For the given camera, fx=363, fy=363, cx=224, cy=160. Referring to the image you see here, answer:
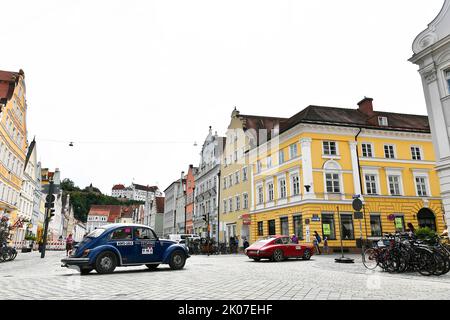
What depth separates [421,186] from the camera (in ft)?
115

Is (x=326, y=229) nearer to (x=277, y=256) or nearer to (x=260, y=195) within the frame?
(x=260, y=195)

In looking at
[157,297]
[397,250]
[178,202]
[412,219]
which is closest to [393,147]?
[412,219]

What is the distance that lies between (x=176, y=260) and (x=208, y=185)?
140ft

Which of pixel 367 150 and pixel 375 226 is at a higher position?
pixel 367 150

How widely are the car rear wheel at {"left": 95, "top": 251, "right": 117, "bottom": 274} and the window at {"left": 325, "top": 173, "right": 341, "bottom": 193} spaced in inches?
929

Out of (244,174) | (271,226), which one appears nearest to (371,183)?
(271,226)

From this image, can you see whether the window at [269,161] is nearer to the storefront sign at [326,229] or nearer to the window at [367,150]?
the window at [367,150]

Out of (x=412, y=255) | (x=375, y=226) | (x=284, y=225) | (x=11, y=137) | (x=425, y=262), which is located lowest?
(x=425, y=262)

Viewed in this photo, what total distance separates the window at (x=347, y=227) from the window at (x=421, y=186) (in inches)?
329

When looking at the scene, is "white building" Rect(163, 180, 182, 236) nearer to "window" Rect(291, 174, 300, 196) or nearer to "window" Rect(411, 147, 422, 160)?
→ "window" Rect(291, 174, 300, 196)

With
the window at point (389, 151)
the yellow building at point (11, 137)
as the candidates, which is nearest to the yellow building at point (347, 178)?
the window at point (389, 151)

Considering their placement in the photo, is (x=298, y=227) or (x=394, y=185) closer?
(x=298, y=227)

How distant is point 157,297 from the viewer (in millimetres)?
6953

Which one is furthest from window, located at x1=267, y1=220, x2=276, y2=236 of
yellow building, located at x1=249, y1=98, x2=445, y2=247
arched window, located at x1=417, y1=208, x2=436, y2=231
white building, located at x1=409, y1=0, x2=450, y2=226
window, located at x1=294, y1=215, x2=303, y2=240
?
white building, located at x1=409, y1=0, x2=450, y2=226
